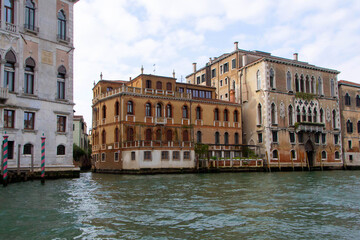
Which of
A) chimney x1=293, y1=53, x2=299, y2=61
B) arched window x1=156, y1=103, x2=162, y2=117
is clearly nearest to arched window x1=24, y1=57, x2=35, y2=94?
arched window x1=156, y1=103, x2=162, y2=117

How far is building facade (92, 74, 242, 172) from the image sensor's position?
105ft

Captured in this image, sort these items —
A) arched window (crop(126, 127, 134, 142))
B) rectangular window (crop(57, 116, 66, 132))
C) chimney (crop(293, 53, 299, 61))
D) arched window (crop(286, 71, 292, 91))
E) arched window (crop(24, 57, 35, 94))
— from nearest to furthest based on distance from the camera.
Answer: arched window (crop(24, 57, 35, 94))
rectangular window (crop(57, 116, 66, 132))
arched window (crop(126, 127, 134, 142))
arched window (crop(286, 71, 292, 91))
chimney (crop(293, 53, 299, 61))

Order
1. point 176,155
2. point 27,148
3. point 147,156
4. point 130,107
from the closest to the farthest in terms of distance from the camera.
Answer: point 27,148 < point 147,156 < point 176,155 < point 130,107

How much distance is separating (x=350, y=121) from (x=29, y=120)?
1586 inches

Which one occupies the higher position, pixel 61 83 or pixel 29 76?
pixel 29 76

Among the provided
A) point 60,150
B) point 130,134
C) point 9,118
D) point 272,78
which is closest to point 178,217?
point 9,118

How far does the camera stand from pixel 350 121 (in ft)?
155

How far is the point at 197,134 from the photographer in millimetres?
37781

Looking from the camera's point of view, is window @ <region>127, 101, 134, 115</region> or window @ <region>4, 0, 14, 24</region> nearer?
window @ <region>4, 0, 14, 24</region>

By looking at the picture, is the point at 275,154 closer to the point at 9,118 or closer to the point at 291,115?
the point at 291,115

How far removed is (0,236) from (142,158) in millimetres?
23756

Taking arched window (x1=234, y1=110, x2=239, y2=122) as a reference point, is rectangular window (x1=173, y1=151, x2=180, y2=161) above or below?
below

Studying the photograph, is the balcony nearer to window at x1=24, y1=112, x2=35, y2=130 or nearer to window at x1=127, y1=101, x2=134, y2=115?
window at x1=127, y1=101, x2=134, y2=115

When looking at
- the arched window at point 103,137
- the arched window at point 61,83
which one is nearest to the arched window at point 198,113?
the arched window at point 103,137
